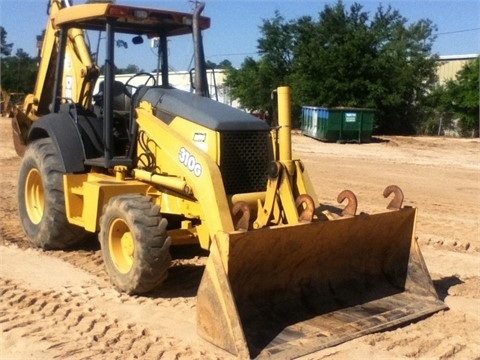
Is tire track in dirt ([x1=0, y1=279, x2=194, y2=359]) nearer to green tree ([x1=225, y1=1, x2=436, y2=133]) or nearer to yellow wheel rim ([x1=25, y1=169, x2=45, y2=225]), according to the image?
yellow wheel rim ([x1=25, y1=169, x2=45, y2=225])

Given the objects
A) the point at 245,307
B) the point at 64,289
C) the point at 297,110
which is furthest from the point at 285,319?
the point at 297,110

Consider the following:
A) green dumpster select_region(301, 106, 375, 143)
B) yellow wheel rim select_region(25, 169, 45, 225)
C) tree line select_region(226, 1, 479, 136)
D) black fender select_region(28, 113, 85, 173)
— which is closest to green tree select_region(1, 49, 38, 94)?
tree line select_region(226, 1, 479, 136)

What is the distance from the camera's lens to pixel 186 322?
5035mm

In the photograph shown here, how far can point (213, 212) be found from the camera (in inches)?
203

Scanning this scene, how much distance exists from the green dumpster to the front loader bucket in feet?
59.5

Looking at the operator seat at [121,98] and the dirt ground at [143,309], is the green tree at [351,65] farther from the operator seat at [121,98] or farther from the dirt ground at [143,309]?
the operator seat at [121,98]

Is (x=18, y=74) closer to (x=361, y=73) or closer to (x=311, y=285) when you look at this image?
(x=361, y=73)

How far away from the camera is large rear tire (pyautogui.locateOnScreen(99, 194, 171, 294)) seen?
17.4 feet

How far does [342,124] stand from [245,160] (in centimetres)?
1843

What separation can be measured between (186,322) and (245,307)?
52 cm

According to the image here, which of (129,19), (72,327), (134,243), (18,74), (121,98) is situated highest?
(18,74)

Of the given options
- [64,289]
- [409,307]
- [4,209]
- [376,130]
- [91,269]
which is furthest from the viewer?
[376,130]

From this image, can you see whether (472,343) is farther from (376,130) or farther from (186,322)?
(376,130)

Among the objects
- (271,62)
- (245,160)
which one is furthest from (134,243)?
(271,62)
